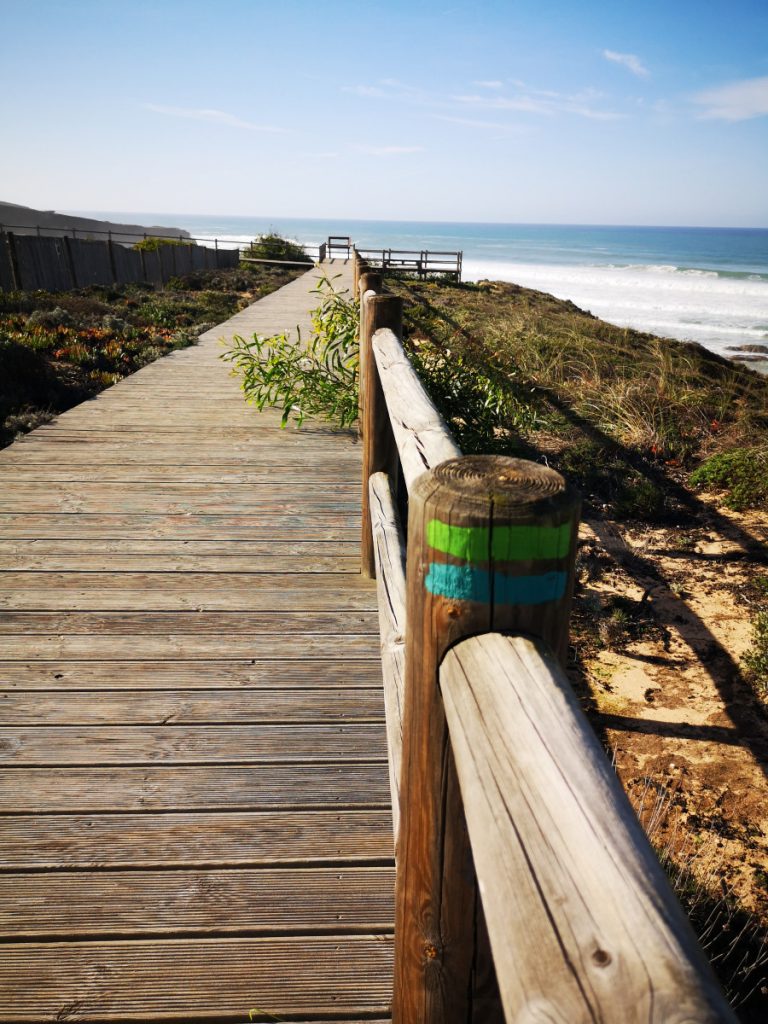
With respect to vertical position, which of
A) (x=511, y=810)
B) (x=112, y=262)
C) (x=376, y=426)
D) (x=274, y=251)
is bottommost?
(x=376, y=426)

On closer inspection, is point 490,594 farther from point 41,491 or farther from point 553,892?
A: point 41,491

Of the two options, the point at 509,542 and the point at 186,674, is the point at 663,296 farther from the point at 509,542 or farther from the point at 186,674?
the point at 509,542

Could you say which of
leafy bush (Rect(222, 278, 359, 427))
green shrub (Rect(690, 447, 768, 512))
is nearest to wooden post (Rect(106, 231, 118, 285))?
leafy bush (Rect(222, 278, 359, 427))

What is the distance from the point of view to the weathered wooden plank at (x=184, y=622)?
2906mm

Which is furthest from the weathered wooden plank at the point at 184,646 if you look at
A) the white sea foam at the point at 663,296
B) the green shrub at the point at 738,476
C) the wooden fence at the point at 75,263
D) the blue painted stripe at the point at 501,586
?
the white sea foam at the point at 663,296

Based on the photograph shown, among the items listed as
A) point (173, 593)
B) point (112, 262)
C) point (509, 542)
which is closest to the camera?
point (509, 542)

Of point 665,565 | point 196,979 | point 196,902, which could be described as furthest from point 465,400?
point 196,979

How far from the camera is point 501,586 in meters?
0.83

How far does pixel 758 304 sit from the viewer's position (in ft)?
131

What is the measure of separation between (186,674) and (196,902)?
98 centimetres

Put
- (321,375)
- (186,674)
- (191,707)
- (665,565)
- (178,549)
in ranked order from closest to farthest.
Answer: (191,707) < (186,674) < (178,549) < (665,565) < (321,375)

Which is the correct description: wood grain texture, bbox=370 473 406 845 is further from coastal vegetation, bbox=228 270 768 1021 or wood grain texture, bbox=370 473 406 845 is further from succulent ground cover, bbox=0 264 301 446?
succulent ground cover, bbox=0 264 301 446

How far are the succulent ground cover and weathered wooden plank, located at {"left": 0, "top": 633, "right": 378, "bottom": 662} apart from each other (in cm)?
358

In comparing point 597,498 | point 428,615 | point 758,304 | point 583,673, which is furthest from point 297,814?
point 758,304
